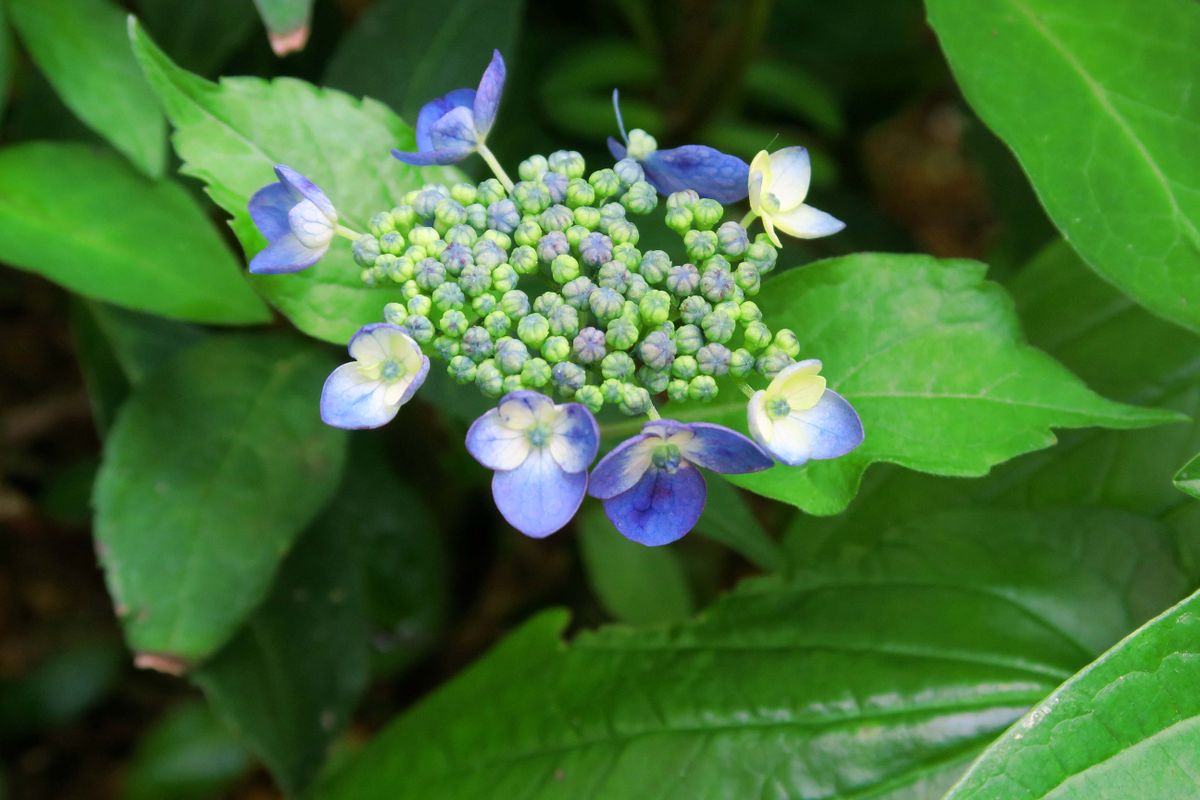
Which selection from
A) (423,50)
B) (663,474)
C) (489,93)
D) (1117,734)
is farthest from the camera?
(423,50)

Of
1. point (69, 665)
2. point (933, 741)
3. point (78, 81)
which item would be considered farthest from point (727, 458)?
point (69, 665)

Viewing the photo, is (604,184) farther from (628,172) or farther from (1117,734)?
(1117,734)

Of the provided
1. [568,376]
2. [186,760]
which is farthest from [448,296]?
[186,760]

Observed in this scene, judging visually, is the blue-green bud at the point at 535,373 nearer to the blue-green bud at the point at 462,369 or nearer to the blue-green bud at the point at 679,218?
the blue-green bud at the point at 462,369

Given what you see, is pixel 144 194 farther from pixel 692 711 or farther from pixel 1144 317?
pixel 1144 317

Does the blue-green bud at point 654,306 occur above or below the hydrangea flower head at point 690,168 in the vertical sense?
below

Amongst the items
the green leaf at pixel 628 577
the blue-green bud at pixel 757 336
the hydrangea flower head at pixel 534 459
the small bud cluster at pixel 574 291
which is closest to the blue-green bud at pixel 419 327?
the small bud cluster at pixel 574 291

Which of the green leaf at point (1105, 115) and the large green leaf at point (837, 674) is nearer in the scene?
the green leaf at point (1105, 115)
